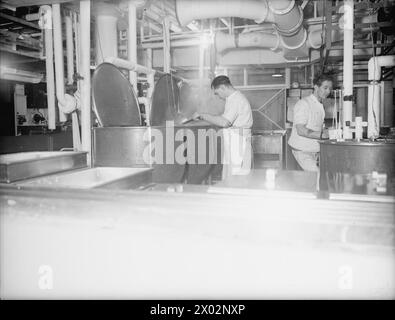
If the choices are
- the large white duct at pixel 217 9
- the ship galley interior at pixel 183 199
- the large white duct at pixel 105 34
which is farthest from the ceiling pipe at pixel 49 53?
the large white duct at pixel 217 9

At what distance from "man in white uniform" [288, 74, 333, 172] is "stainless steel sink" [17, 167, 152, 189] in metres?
2.26

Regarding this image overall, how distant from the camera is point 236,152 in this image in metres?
3.93

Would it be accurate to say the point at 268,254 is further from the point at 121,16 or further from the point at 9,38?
the point at 9,38

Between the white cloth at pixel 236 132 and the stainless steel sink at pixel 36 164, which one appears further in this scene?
the white cloth at pixel 236 132

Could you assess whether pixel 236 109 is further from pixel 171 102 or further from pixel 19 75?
pixel 19 75

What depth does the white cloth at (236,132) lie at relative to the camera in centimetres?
385

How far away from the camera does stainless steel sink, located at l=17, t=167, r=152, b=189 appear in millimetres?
1593

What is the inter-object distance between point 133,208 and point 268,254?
0.47 metres

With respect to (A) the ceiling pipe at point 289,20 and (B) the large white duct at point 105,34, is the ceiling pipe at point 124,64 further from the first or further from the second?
(A) the ceiling pipe at point 289,20

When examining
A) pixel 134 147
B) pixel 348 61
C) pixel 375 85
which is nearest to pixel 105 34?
pixel 134 147

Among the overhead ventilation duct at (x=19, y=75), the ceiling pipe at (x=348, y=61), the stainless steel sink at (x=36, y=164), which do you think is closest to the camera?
the stainless steel sink at (x=36, y=164)

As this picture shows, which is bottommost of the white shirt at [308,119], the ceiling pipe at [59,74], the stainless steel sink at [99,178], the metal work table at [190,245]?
the metal work table at [190,245]

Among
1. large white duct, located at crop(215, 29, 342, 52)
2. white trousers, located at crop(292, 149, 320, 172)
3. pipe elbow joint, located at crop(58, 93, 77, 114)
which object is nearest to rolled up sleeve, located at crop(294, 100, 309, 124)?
white trousers, located at crop(292, 149, 320, 172)

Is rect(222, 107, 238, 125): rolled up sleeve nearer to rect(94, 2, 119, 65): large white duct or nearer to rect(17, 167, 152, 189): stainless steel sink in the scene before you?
rect(94, 2, 119, 65): large white duct
